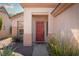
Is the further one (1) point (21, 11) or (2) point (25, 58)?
(1) point (21, 11)

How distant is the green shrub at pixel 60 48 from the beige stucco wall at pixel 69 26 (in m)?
0.19

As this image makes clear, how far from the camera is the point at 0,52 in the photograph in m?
5.88

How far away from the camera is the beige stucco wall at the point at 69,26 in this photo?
6137 millimetres

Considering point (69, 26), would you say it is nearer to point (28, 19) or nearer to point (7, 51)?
point (28, 19)

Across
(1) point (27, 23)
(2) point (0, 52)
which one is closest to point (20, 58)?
(2) point (0, 52)

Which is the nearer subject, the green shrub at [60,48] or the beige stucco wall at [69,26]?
the green shrub at [60,48]

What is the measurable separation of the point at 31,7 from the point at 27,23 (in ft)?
1.79

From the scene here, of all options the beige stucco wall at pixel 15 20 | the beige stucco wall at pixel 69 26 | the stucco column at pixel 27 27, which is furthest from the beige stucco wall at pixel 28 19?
the beige stucco wall at pixel 69 26

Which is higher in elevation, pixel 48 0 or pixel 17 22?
pixel 48 0

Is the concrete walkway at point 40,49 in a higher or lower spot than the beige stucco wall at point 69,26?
lower

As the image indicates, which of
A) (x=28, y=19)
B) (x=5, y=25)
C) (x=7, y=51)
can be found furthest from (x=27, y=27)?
(x=7, y=51)

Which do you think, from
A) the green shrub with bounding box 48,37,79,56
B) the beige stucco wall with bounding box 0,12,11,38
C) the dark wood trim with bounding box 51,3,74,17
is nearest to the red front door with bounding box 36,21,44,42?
the green shrub with bounding box 48,37,79,56

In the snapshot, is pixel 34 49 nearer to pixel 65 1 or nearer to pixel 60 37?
pixel 60 37

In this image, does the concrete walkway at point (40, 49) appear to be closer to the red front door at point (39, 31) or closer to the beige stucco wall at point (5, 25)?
the red front door at point (39, 31)
